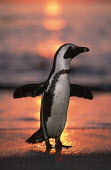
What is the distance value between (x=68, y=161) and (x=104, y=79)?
10305 mm

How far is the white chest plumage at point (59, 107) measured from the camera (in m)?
4.89

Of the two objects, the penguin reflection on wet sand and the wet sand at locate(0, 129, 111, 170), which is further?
the penguin reflection on wet sand

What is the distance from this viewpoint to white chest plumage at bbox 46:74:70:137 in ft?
16.0

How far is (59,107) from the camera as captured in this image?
493cm

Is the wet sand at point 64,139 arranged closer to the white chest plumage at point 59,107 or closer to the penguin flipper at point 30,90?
the white chest plumage at point 59,107

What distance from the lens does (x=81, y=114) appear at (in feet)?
24.4

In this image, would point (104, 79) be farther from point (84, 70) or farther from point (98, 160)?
point (98, 160)

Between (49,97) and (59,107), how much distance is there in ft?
0.46

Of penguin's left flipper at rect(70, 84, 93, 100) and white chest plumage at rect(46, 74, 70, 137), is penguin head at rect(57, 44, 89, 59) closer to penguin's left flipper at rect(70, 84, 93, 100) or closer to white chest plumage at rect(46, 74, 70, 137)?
white chest plumage at rect(46, 74, 70, 137)

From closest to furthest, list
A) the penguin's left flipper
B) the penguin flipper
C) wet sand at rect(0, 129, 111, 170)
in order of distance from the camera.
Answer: wet sand at rect(0, 129, 111, 170) → the penguin flipper → the penguin's left flipper

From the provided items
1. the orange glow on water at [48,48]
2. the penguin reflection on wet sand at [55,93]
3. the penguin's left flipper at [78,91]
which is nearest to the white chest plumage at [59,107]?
the penguin reflection on wet sand at [55,93]

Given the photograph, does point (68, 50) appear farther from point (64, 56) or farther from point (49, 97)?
point (49, 97)

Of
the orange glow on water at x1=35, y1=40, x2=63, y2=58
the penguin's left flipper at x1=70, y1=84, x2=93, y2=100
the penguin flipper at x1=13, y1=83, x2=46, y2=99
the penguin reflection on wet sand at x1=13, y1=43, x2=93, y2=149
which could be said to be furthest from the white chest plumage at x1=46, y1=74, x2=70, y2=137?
the orange glow on water at x1=35, y1=40, x2=63, y2=58

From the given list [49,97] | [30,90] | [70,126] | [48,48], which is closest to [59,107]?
[49,97]
